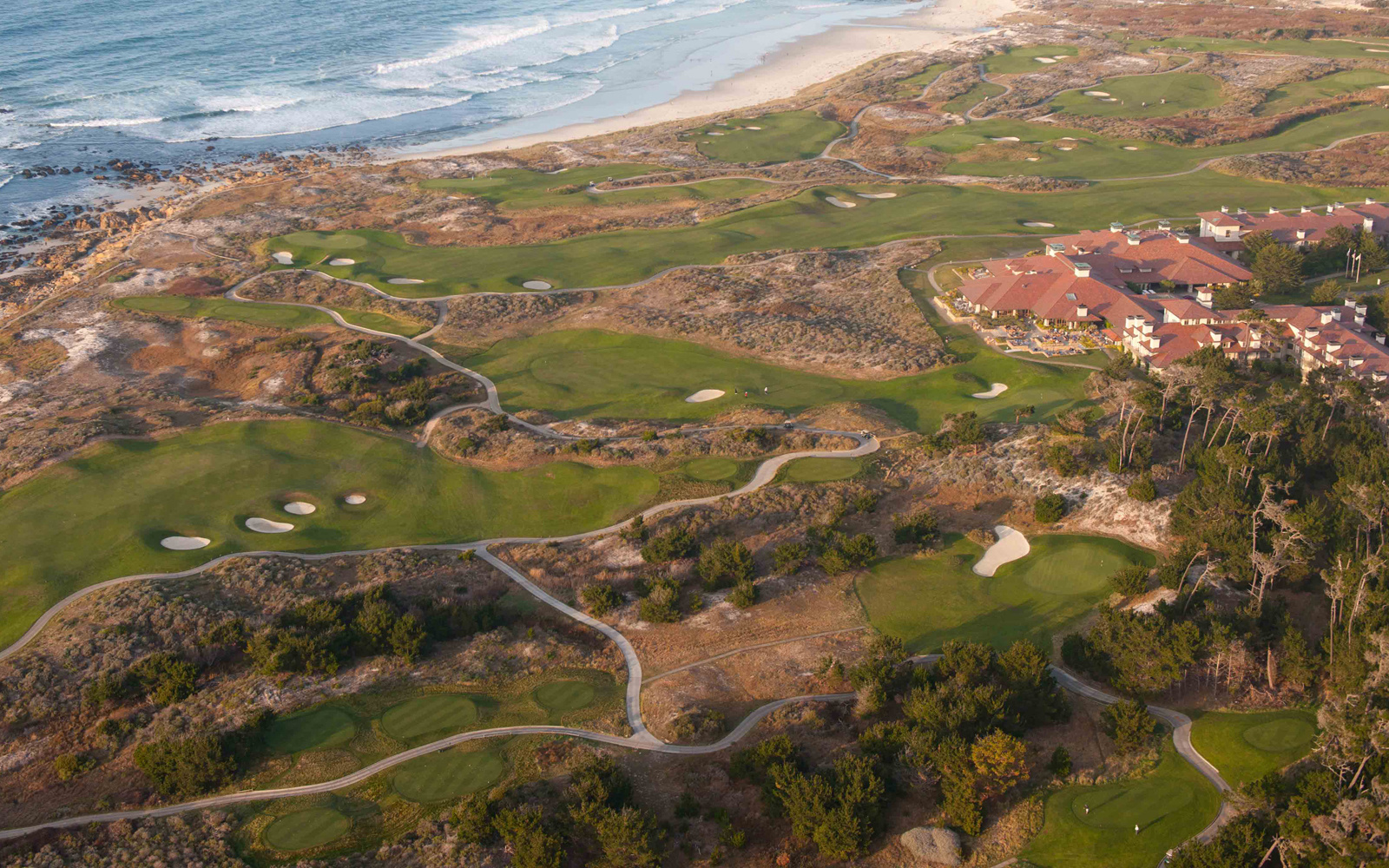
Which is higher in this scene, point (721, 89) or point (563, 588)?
point (721, 89)

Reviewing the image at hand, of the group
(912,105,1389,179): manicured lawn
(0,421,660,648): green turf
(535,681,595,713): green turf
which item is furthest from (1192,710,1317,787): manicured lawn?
(912,105,1389,179): manicured lawn

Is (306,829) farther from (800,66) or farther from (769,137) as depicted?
(800,66)

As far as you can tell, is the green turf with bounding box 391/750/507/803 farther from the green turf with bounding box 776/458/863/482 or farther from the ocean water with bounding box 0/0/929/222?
the ocean water with bounding box 0/0/929/222

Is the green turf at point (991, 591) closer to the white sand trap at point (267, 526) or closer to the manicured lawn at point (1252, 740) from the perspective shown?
the manicured lawn at point (1252, 740)

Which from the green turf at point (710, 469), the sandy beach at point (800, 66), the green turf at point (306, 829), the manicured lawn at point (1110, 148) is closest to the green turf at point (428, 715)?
the green turf at point (306, 829)

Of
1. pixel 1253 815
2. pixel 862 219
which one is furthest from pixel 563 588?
pixel 862 219

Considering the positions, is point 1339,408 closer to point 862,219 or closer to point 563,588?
point 563,588
